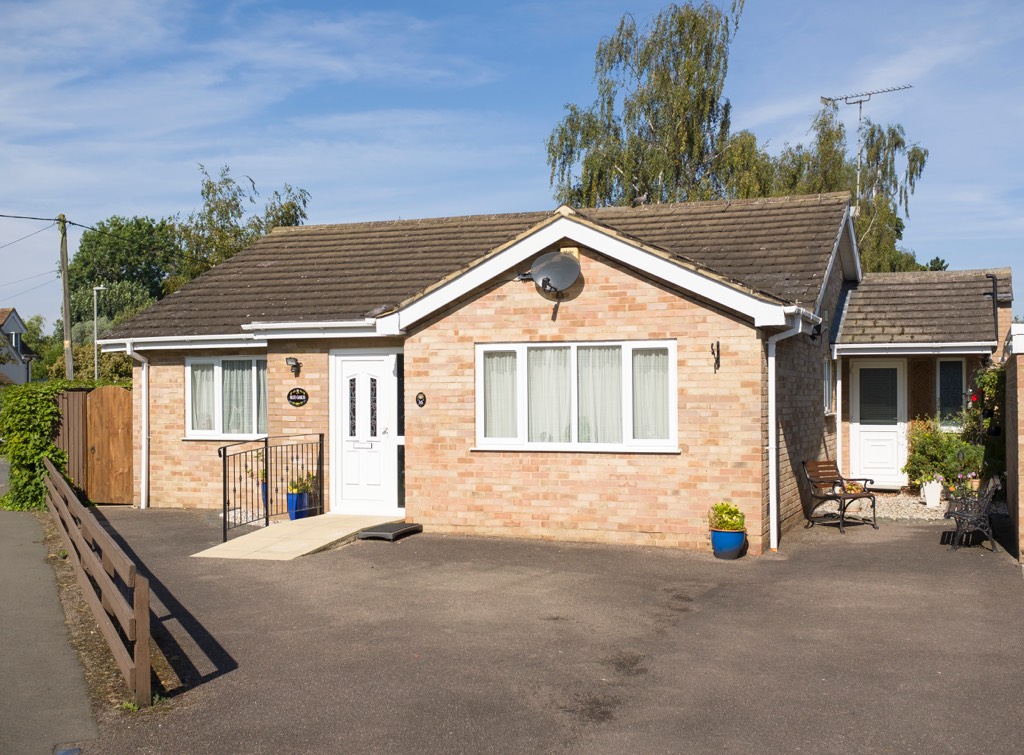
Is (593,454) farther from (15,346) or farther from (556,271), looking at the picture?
(15,346)

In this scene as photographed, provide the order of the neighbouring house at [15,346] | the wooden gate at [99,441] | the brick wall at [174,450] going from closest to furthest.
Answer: the brick wall at [174,450] < the wooden gate at [99,441] < the neighbouring house at [15,346]

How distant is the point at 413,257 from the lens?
17109 millimetres

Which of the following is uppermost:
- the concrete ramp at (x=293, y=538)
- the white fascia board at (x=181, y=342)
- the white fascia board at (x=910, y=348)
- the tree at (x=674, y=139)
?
the tree at (x=674, y=139)

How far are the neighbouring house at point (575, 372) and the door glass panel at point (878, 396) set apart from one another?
26mm

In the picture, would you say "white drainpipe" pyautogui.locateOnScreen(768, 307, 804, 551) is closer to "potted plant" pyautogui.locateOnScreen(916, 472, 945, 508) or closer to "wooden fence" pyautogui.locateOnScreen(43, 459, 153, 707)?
"potted plant" pyautogui.locateOnScreen(916, 472, 945, 508)

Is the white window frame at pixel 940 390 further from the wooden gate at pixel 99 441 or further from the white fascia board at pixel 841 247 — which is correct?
the wooden gate at pixel 99 441

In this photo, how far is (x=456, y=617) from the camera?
8.31m

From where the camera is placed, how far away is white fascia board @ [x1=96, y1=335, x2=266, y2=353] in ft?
50.3

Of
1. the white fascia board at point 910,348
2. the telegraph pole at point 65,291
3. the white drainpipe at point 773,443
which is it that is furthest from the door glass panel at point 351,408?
the telegraph pole at point 65,291

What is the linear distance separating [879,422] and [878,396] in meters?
0.46

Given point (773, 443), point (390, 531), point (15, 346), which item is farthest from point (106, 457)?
point (15, 346)

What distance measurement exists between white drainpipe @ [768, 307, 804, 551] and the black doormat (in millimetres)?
4524

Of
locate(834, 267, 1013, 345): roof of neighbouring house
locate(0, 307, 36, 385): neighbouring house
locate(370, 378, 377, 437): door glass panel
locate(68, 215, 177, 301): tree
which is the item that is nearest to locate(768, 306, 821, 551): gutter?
locate(834, 267, 1013, 345): roof of neighbouring house

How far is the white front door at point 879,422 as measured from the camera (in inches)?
656
